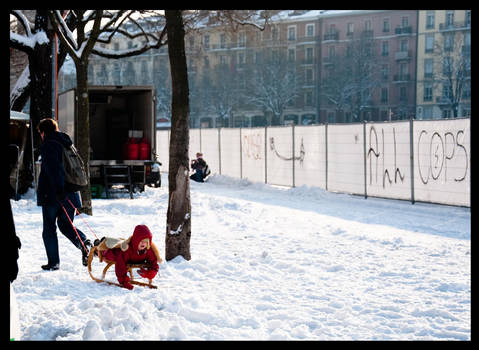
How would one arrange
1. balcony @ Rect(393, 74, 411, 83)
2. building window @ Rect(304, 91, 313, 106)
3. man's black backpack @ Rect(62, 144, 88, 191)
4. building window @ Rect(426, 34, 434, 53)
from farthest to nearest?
1. building window @ Rect(304, 91, 313, 106)
2. balcony @ Rect(393, 74, 411, 83)
3. building window @ Rect(426, 34, 434, 53)
4. man's black backpack @ Rect(62, 144, 88, 191)

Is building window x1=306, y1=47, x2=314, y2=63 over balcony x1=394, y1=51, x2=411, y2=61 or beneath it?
over

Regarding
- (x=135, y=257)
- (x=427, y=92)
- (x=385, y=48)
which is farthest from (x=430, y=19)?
(x=135, y=257)

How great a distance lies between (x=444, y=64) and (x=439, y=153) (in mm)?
52071

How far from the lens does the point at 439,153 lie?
1584 cm

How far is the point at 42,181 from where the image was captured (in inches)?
307

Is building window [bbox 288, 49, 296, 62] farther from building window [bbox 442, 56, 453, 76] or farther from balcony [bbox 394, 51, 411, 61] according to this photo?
building window [bbox 442, 56, 453, 76]

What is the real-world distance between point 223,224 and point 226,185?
1211cm

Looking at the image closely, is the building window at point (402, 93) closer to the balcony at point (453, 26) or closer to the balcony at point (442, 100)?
the balcony at point (442, 100)

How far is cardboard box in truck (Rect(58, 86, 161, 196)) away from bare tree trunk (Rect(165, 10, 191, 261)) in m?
10.6

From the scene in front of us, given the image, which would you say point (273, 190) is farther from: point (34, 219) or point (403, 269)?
point (403, 269)

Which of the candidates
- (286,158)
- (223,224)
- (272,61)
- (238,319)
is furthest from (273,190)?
(272,61)

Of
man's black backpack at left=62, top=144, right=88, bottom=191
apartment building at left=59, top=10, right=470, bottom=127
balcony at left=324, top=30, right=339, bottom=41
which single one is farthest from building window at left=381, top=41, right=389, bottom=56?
man's black backpack at left=62, top=144, right=88, bottom=191

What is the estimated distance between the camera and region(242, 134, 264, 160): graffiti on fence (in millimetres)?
25141

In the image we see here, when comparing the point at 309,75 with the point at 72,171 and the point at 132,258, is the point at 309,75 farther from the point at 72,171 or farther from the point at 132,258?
the point at 132,258
